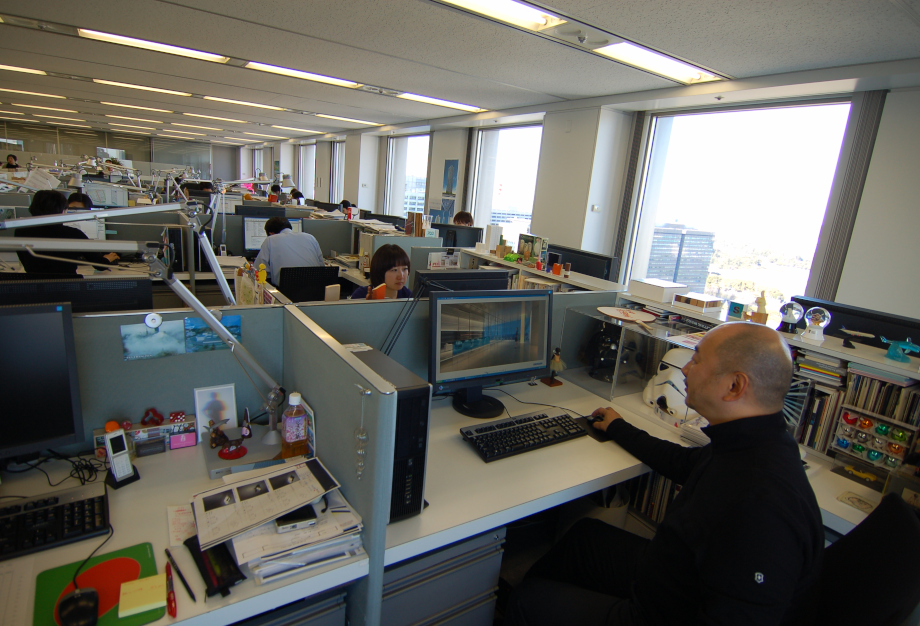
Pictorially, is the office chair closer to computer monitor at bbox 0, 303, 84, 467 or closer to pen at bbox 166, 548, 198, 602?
pen at bbox 166, 548, 198, 602

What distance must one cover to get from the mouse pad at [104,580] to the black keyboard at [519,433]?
0.94 metres

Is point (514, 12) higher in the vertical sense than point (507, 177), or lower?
higher

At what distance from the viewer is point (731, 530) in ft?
3.34

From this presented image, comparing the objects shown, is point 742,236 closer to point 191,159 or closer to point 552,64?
point 552,64

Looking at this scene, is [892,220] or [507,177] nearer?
[892,220]

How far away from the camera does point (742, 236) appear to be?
13.8 feet

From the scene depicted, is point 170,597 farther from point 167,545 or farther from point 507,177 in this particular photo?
point 507,177

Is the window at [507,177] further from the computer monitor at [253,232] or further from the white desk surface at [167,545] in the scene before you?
the white desk surface at [167,545]

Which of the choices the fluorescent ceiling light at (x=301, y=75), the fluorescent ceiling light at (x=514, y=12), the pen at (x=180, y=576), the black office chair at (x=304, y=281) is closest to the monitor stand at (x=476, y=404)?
the pen at (x=180, y=576)

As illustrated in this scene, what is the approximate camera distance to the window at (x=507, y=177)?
661cm

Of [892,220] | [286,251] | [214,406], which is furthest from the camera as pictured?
[286,251]

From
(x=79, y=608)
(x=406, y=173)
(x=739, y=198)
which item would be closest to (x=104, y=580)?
(x=79, y=608)

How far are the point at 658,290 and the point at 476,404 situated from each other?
108 centimetres

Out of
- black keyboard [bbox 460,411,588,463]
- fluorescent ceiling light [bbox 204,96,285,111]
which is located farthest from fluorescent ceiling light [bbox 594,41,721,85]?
fluorescent ceiling light [bbox 204,96,285,111]
